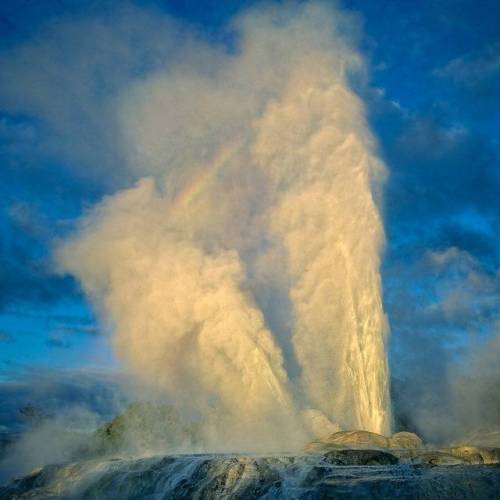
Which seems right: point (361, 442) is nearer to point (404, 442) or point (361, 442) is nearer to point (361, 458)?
point (404, 442)

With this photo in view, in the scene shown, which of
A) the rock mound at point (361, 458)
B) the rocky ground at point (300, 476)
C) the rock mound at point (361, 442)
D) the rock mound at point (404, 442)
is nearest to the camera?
the rocky ground at point (300, 476)

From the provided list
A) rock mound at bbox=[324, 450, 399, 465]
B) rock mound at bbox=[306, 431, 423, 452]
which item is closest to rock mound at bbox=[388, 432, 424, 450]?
rock mound at bbox=[306, 431, 423, 452]

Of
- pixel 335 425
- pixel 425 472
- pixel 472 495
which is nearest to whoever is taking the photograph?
pixel 472 495

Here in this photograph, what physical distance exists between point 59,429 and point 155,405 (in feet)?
43.5

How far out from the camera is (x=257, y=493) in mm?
18719

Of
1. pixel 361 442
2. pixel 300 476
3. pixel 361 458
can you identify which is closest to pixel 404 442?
pixel 361 442

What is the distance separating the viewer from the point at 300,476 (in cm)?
1867

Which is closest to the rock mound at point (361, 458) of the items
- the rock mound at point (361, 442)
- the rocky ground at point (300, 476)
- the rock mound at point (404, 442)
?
the rocky ground at point (300, 476)

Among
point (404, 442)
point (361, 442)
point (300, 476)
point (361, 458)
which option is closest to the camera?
point (300, 476)

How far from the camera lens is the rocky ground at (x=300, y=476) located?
16188mm

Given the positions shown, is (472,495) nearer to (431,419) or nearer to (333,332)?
(333,332)

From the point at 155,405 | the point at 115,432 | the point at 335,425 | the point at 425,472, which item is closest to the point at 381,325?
the point at 335,425

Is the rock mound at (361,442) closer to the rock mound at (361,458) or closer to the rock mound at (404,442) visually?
the rock mound at (404,442)

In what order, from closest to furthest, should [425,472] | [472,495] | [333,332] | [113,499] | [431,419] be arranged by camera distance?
[472,495] → [425,472] → [113,499] → [333,332] → [431,419]
